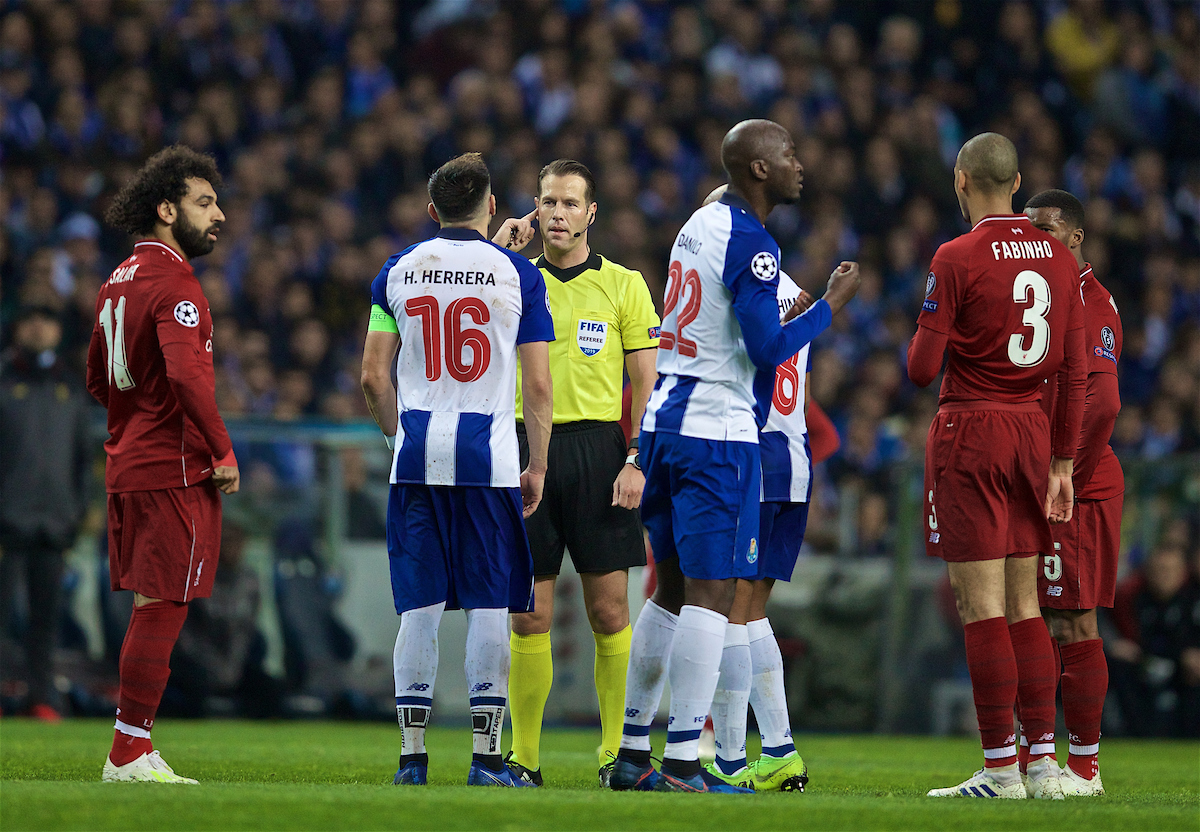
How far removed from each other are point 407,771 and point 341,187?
10.4m

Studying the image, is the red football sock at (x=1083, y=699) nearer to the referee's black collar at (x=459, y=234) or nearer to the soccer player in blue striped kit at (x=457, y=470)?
the soccer player in blue striped kit at (x=457, y=470)

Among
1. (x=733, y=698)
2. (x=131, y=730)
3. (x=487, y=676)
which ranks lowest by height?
(x=131, y=730)

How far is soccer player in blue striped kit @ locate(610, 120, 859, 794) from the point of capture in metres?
5.55

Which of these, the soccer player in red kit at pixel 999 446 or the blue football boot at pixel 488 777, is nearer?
the blue football boot at pixel 488 777

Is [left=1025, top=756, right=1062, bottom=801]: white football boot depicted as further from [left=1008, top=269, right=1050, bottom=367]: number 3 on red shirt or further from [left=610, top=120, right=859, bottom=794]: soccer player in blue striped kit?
[left=1008, top=269, right=1050, bottom=367]: number 3 on red shirt

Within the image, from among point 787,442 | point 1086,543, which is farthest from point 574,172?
point 1086,543

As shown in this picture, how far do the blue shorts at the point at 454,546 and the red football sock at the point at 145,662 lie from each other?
1050mm

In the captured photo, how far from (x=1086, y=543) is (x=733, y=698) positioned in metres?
1.99

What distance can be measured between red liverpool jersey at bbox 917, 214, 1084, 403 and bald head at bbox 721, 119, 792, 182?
923mm

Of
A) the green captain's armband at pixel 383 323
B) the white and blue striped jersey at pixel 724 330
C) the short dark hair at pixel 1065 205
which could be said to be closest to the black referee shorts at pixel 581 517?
the white and blue striped jersey at pixel 724 330

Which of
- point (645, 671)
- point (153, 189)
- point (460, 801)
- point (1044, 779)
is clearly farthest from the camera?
point (153, 189)

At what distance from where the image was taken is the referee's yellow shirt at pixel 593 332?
701 cm

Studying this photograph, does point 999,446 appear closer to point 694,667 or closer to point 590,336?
point 694,667

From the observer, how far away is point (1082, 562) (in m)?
6.83
